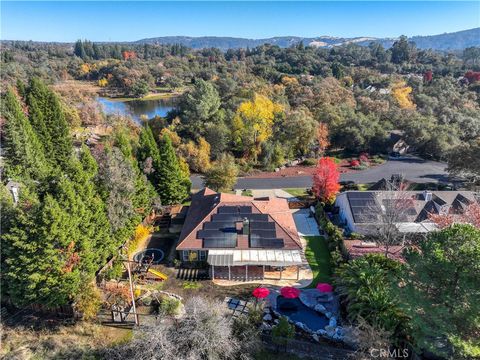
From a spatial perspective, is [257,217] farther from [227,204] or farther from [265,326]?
[265,326]

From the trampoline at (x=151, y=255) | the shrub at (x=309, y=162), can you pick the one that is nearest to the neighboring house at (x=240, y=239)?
the trampoline at (x=151, y=255)

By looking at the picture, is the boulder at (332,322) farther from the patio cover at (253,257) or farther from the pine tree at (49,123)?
the pine tree at (49,123)

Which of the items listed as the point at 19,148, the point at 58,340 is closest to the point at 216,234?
the point at 58,340

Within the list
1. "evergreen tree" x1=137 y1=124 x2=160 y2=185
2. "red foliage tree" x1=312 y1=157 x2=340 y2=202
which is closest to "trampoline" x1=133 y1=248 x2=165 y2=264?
"evergreen tree" x1=137 y1=124 x2=160 y2=185

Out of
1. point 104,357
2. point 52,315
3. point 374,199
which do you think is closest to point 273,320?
point 104,357

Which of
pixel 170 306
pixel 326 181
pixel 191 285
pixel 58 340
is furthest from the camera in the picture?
pixel 326 181

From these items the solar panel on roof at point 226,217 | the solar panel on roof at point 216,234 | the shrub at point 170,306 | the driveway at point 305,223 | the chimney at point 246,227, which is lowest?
the driveway at point 305,223
